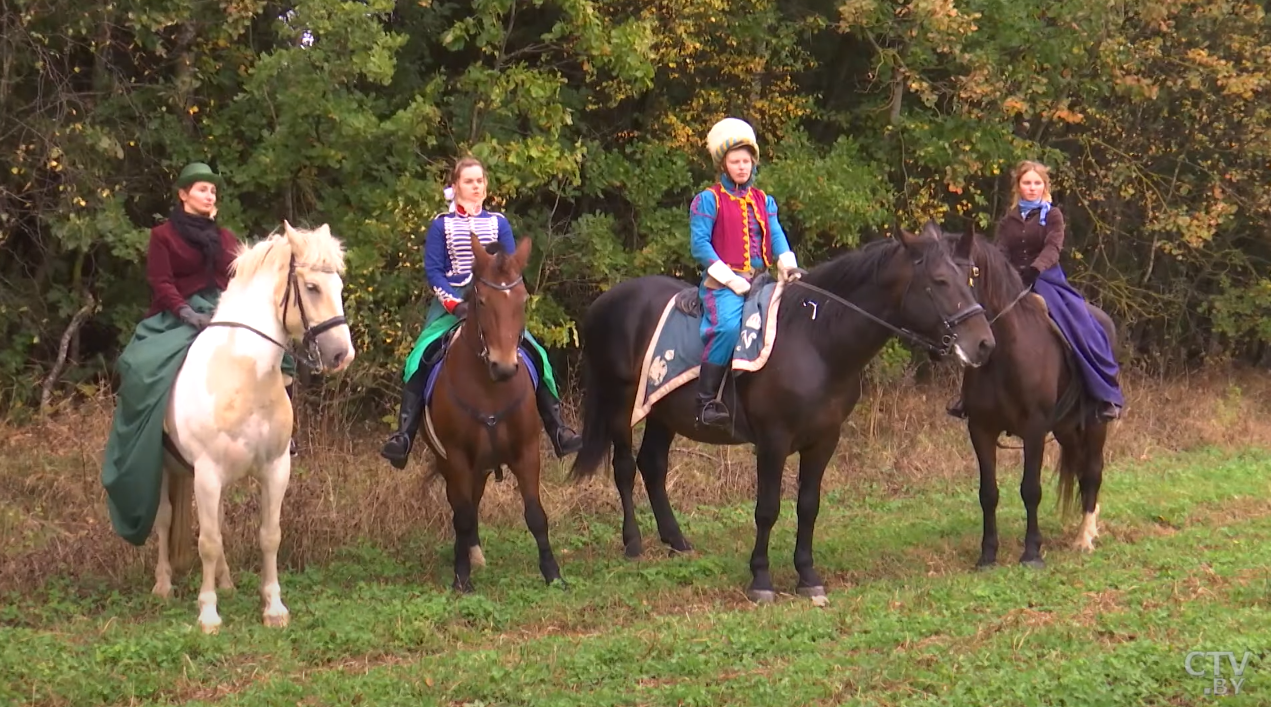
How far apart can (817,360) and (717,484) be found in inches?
141

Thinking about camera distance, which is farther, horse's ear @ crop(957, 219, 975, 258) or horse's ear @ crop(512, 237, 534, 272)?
horse's ear @ crop(957, 219, 975, 258)

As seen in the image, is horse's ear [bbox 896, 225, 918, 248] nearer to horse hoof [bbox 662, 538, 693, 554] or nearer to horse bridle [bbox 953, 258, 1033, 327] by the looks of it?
horse bridle [bbox 953, 258, 1033, 327]

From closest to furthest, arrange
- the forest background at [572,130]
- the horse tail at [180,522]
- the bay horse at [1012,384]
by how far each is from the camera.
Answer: the horse tail at [180,522], the bay horse at [1012,384], the forest background at [572,130]

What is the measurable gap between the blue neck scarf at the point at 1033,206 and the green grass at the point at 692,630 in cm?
247

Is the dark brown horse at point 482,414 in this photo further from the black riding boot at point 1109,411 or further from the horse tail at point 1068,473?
the black riding boot at point 1109,411

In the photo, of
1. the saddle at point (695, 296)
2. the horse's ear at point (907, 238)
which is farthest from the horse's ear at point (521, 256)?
the horse's ear at point (907, 238)

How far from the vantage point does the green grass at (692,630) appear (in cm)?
507

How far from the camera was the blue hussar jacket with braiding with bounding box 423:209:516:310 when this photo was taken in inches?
285

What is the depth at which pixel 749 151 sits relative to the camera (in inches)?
293

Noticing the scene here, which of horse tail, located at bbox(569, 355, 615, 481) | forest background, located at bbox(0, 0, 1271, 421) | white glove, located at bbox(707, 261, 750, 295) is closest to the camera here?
white glove, located at bbox(707, 261, 750, 295)

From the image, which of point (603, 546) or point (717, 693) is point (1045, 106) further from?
point (717, 693)

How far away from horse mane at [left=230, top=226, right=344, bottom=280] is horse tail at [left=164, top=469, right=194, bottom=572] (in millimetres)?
1460

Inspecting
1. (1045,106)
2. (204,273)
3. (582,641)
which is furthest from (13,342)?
(1045,106)

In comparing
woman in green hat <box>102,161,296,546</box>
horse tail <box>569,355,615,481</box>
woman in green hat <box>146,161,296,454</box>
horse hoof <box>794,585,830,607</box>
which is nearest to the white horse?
woman in green hat <box>102,161,296,546</box>
